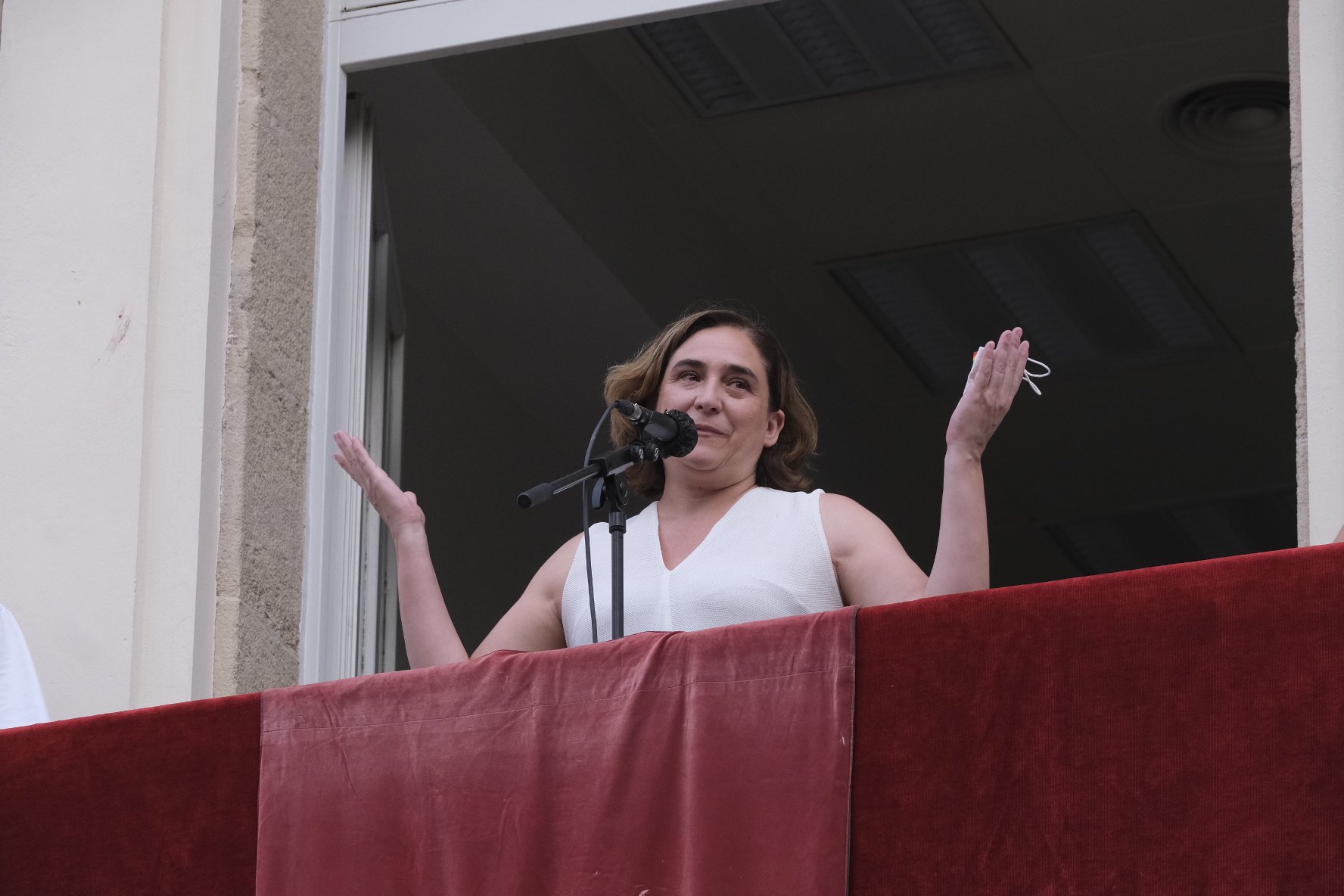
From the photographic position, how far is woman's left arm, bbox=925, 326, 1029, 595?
2.64 metres

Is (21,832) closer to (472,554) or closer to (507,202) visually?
(507,202)

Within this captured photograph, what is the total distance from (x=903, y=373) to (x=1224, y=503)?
1.75 meters

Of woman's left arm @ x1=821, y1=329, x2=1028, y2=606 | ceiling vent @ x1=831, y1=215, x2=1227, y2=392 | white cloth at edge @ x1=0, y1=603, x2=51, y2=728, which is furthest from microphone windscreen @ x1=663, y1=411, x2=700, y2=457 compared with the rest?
ceiling vent @ x1=831, y1=215, x2=1227, y2=392

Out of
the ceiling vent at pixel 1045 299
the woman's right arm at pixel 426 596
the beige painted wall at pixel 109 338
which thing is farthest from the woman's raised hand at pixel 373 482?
the ceiling vent at pixel 1045 299

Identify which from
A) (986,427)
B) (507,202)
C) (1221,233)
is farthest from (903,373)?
(986,427)

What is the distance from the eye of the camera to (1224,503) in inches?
329

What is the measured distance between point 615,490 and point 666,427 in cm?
13

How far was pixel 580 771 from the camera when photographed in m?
2.61

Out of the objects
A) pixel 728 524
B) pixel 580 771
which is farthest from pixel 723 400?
pixel 580 771

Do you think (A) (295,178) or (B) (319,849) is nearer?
(B) (319,849)

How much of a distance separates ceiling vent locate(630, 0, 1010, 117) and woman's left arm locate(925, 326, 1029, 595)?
3.02 m

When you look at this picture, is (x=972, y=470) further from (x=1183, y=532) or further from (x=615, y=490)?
(x=1183, y=532)

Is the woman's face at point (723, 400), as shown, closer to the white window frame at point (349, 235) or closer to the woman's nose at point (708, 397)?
the woman's nose at point (708, 397)

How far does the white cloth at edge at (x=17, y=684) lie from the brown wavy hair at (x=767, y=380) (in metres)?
1.02
